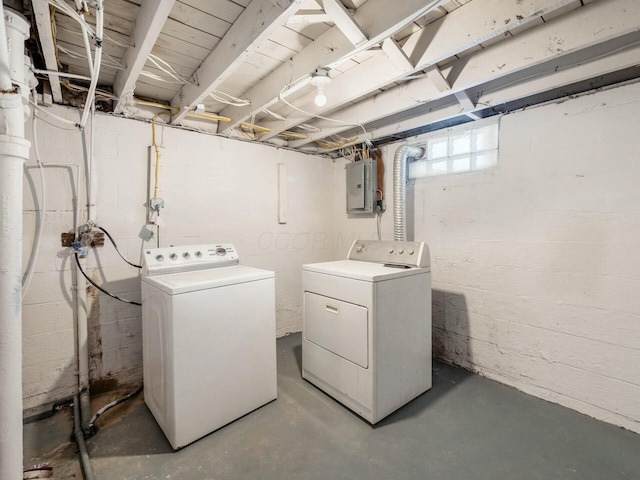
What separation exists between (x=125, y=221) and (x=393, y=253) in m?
2.07

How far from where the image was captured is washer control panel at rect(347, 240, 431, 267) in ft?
7.09

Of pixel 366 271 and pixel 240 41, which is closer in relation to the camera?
pixel 240 41

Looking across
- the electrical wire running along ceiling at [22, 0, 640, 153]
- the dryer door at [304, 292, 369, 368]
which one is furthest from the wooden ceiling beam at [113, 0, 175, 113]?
the dryer door at [304, 292, 369, 368]

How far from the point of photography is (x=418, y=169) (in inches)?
110

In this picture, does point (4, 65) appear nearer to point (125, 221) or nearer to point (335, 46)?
point (335, 46)

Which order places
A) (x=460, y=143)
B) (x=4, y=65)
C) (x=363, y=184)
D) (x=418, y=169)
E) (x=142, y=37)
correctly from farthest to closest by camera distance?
1. (x=363, y=184)
2. (x=418, y=169)
3. (x=460, y=143)
4. (x=142, y=37)
5. (x=4, y=65)

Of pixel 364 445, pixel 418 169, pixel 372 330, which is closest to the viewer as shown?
pixel 364 445

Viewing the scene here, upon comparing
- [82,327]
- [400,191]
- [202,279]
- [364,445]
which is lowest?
[364,445]

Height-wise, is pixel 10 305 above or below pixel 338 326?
above

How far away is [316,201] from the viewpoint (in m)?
3.44

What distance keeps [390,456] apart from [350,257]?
4.74 feet

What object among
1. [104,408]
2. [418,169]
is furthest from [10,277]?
[418,169]

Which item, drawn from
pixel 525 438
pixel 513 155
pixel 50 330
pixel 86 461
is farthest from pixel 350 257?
pixel 50 330

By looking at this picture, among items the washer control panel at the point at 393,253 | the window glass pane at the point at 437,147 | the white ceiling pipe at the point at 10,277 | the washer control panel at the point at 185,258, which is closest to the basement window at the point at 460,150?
the window glass pane at the point at 437,147
